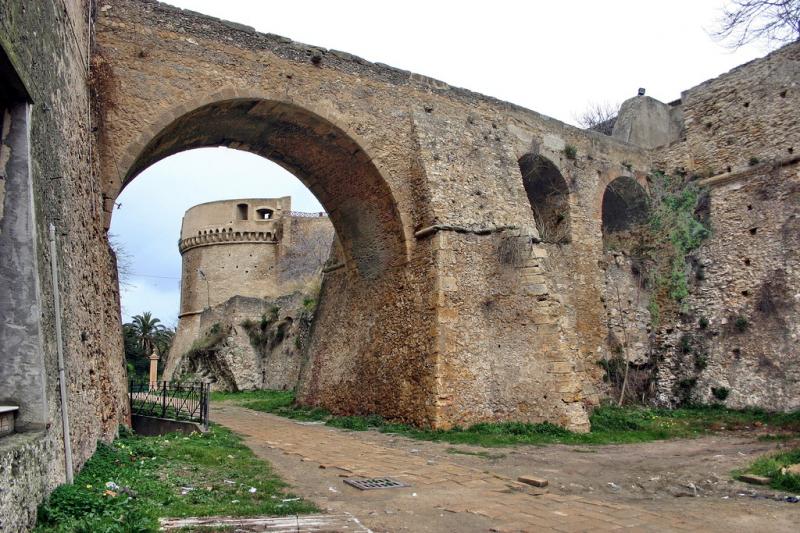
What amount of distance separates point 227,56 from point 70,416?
710 cm

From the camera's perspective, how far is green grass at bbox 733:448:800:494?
6.22m

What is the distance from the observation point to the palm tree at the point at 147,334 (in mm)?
39891

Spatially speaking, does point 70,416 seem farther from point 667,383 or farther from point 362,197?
point 667,383

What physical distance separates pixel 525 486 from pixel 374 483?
59.4 inches

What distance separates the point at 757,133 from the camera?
1416cm

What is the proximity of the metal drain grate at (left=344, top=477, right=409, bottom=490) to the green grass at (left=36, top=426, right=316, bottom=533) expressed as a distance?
71 centimetres

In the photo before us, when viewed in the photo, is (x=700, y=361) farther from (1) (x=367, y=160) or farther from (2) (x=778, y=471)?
(1) (x=367, y=160)

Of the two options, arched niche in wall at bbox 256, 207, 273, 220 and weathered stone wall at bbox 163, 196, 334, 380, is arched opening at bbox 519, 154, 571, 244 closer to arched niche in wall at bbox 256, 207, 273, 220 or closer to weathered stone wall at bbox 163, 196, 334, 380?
weathered stone wall at bbox 163, 196, 334, 380

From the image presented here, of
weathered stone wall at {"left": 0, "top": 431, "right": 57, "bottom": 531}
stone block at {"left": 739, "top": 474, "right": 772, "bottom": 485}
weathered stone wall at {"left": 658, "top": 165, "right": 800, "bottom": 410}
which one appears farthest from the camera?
weathered stone wall at {"left": 658, "top": 165, "right": 800, "bottom": 410}

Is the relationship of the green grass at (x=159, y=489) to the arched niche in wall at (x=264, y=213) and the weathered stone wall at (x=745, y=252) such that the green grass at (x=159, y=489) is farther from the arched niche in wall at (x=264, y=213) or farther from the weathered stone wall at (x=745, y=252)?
the arched niche in wall at (x=264, y=213)

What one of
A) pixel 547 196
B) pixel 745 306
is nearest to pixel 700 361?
pixel 745 306

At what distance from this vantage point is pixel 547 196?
598 inches

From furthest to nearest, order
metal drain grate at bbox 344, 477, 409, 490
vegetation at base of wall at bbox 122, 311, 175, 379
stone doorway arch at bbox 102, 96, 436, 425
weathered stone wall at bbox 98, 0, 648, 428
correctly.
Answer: vegetation at base of wall at bbox 122, 311, 175, 379 → stone doorway arch at bbox 102, 96, 436, 425 → weathered stone wall at bbox 98, 0, 648, 428 → metal drain grate at bbox 344, 477, 409, 490

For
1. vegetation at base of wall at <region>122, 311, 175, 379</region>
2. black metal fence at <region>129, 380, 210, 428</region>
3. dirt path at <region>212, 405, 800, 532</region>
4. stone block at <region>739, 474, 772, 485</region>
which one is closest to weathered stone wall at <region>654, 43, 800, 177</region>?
dirt path at <region>212, 405, 800, 532</region>
